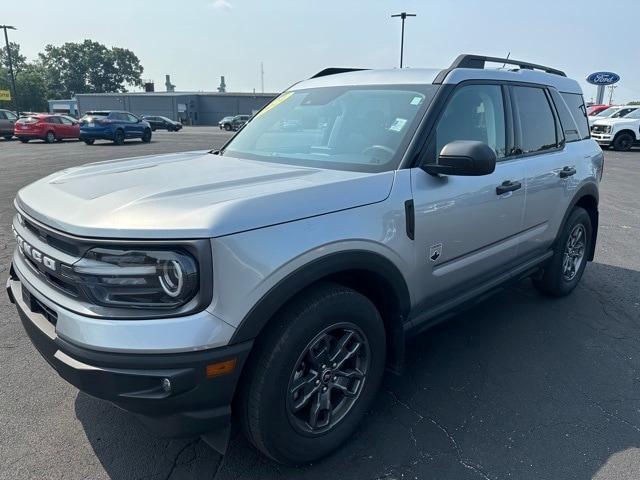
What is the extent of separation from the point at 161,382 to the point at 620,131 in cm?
2458

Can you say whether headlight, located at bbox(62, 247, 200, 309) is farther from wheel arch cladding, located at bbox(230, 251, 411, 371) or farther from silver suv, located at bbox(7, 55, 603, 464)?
wheel arch cladding, located at bbox(230, 251, 411, 371)

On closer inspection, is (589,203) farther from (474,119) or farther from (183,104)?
(183,104)

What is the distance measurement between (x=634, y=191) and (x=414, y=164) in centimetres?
1074

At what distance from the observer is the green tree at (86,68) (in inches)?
4028

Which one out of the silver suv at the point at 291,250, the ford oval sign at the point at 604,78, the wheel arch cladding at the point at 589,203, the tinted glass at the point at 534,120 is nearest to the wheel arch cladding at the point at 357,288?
the silver suv at the point at 291,250

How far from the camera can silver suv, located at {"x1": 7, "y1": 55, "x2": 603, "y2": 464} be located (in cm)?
189

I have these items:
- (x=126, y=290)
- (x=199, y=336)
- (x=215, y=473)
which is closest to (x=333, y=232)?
(x=199, y=336)

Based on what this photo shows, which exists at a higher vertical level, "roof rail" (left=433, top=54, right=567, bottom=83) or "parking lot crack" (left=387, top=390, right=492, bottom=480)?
"roof rail" (left=433, top=54, right=567, bottom=83)

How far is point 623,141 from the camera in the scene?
72.1 ft

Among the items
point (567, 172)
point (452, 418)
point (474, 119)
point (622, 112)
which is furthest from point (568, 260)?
point (622, 112)

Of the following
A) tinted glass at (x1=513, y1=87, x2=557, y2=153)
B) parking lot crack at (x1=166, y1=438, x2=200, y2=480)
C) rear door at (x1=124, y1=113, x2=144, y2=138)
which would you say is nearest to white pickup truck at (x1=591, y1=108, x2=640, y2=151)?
tinted glass at (x1=513, y1=87, x2=557, y2=153)

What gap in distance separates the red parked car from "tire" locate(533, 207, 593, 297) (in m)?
26.5

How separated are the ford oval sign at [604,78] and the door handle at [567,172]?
39.2 meters

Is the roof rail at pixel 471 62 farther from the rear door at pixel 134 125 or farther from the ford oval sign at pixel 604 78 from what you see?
the ford oval sign at pixel 604 78
